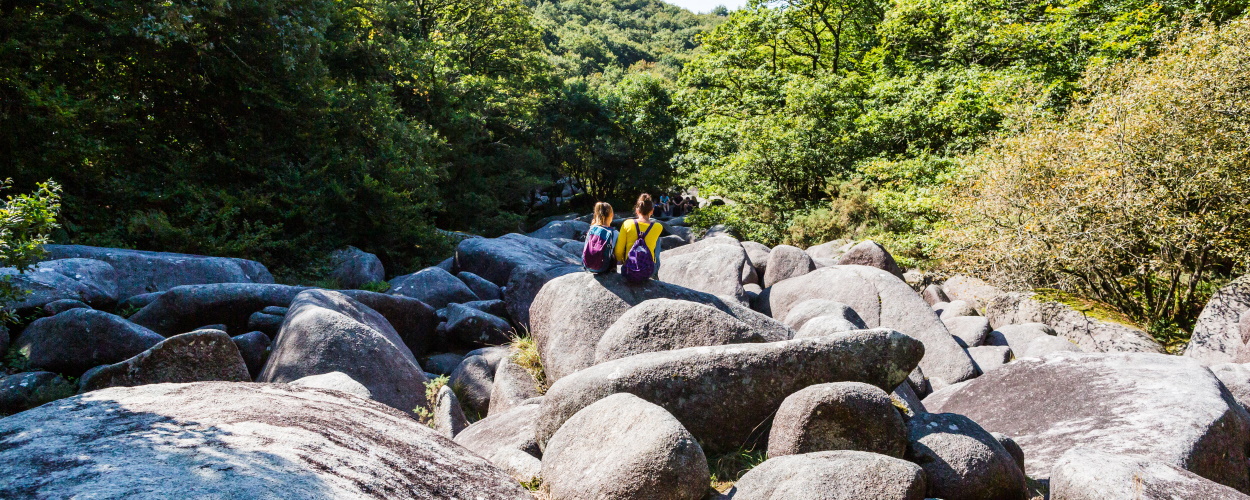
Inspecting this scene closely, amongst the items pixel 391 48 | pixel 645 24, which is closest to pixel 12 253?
pixel 391 48

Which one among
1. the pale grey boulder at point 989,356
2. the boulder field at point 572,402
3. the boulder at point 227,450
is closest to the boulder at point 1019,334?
the boulder field at point 572,402

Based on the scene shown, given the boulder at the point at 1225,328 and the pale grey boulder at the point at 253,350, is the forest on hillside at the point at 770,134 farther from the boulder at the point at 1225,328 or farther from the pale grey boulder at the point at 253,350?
the pale grey boulder at the point at 253,350

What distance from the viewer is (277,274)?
12703 millimetres

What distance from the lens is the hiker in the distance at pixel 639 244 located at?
695 cm

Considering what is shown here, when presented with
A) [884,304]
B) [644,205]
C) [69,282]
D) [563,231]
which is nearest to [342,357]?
[644,205]

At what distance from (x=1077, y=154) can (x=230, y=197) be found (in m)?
16.3

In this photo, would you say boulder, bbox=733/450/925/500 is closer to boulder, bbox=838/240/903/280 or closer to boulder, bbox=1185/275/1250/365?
boulder, bbox=1185/275/1250/365

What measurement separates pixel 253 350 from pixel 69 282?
8.39 ft

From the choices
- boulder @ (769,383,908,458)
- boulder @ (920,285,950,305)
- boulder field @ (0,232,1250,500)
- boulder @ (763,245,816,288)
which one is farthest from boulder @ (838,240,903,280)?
boulder @ (769,383,908,458)

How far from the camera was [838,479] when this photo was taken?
3.56 m

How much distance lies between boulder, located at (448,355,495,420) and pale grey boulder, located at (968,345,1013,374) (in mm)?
7190

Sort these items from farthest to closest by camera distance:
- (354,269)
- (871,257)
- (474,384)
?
(871,257) → (354,269) → (474,384)

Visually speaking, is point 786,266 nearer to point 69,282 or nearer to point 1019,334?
point 1019,334

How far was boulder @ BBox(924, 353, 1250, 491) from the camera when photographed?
5160mm
